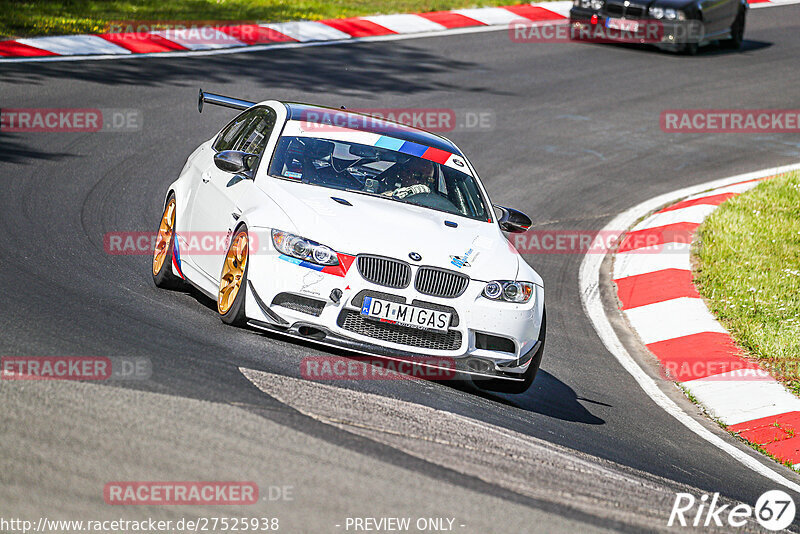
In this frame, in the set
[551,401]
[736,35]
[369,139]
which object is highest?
[369,139]

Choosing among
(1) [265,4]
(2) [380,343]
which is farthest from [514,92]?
(2) [380,343]

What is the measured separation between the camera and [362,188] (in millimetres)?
7727

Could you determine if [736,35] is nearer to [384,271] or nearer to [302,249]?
[384,271]

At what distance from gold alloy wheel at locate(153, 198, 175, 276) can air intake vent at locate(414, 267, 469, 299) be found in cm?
252

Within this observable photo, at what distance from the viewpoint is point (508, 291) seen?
23.1 ft

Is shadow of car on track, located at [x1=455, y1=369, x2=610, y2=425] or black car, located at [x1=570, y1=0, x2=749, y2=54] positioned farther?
black car, located at [x1=570, y1=0, x2=749, y2=54]

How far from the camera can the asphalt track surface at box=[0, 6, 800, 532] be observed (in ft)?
14.9

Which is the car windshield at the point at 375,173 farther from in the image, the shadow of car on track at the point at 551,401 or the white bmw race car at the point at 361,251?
the shadow of car on track at the point at 551,401

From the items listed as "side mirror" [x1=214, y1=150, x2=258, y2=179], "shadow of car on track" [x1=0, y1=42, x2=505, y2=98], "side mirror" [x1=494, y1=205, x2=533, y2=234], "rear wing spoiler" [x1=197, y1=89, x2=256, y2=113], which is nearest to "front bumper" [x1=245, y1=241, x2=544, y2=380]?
"side mirror" [x1=214, y1=150, x2=258, y2=179]

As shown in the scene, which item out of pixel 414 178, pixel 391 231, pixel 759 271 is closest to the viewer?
pixel 391 231

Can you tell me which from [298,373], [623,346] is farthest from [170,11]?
[298,373]

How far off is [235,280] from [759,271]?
6264mm

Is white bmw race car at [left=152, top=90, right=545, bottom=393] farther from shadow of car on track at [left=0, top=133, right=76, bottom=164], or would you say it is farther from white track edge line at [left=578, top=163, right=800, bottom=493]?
shadow of car on track at [left=0, top=133, right=76, bottom=164]

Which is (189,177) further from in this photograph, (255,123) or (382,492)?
(382,492)
